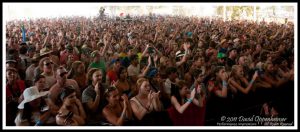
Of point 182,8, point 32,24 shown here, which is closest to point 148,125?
point 182,8

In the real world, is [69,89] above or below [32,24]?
below

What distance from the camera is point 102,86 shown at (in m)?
6.11

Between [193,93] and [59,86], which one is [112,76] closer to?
[59,86]

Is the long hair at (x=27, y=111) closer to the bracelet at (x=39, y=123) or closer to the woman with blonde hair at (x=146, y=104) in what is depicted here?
the bracelet at (x=39, y=123)

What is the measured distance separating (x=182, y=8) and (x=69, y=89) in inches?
87.2

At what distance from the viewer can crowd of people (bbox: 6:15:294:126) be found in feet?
19.9

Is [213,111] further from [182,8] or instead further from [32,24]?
[32,24]

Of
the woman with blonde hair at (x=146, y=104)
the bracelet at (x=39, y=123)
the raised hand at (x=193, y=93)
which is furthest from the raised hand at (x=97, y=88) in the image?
the raised hand at (x=193, y=93)

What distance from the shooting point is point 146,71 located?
6.29 m

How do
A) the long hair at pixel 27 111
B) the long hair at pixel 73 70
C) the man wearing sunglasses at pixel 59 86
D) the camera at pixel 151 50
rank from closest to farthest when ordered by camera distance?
1. the long hair at pixel 27 111
2. the man wearing sunglasses at pixel 59 86
3. the long hair at pixel 73 70
4. the camera at pixel 151 50

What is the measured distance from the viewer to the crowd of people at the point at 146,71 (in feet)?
19.9

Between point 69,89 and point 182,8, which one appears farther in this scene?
point 182,8

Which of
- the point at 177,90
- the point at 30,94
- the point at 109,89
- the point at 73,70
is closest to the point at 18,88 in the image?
the point at 30,94

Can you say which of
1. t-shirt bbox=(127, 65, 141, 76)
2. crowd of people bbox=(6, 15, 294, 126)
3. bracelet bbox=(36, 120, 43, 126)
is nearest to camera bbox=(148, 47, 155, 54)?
crowd of people bbox=(6, 15, 294, 126)
